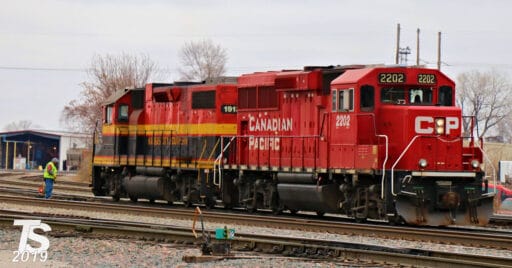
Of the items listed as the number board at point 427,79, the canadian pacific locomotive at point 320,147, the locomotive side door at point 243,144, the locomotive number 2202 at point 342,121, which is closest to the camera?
the canadian pacific locomotive at point 320,147

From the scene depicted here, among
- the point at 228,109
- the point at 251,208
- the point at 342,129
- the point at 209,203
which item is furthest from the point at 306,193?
the point at 209,203

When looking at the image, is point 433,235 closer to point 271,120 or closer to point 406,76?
point 406,76

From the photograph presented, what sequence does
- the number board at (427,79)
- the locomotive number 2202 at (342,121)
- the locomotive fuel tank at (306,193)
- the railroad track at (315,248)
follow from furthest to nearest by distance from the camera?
the locomotive fuel tank at (306,193), the locomotive number 2202 at (342,121), the number board at (427,79), the railroad track at (315,248)

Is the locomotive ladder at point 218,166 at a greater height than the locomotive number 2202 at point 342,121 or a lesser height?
lesser

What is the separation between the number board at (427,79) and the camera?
21.3m

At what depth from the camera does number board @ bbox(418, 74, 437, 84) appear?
69.8 ft

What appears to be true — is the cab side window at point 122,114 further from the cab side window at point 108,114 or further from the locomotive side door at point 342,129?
the locomotive side door at point 342,129

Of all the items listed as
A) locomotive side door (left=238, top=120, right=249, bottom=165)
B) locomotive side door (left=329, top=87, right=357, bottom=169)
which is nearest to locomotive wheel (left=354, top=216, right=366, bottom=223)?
locomotive side door (left=329, top=87, right=357, bottom=169)

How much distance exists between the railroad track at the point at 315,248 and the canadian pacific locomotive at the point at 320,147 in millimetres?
4847

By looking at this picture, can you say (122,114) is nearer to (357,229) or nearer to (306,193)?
(306,193)

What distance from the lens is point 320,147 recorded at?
74.8 feet

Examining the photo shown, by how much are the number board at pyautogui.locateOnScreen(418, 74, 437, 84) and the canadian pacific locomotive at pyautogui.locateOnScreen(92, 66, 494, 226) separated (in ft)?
0.09

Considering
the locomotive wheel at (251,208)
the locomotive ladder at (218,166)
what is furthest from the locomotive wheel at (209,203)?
the locomotive wheel at (251,208)

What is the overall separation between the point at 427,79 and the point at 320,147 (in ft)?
10.3
